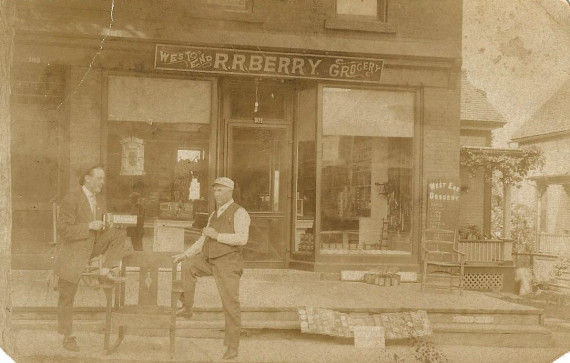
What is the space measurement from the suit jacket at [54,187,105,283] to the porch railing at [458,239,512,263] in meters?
6.16

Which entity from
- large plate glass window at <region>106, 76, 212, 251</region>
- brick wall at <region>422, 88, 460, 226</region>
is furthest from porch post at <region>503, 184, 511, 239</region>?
large plate glass window at <region>106, 76, 212, 251</region>

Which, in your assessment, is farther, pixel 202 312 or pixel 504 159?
pixel 504 159

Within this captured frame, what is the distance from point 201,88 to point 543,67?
4.53 meters

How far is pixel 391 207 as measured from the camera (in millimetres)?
9969

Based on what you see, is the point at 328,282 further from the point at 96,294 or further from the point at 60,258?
the point at 60,258

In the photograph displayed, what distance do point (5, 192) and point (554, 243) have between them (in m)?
6.69

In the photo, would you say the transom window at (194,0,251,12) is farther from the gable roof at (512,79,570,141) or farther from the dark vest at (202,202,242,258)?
the gable roof at (512,79,570,141)

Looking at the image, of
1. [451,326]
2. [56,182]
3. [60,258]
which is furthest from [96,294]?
[451,326]

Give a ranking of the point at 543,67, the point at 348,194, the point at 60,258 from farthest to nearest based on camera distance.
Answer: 1. the point at 348,194
2. the point at 543,67
3. the point at 60,258

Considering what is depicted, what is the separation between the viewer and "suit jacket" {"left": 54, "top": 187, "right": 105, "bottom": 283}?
21.2 ft

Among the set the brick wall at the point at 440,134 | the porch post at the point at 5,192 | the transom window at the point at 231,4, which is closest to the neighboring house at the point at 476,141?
the brick wall at the point at 440,134

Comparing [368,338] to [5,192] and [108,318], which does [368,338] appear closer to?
[108,318]

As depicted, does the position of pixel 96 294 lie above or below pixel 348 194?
below

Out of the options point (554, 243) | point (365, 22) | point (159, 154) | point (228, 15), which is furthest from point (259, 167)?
point (554, 243)
